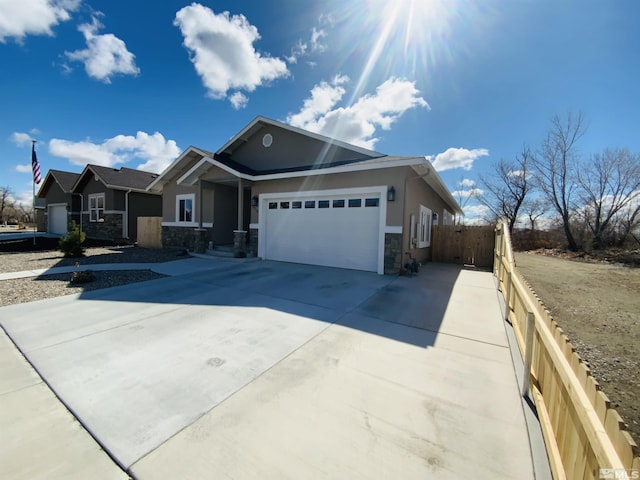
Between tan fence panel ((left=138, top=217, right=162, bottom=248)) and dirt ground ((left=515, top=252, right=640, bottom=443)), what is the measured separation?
17.7 meters

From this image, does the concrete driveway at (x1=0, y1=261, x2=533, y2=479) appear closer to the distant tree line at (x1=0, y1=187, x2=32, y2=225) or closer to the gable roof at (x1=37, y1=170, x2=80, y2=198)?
the gable roof at (x1=37, y1=170, x2=80, y2=198)

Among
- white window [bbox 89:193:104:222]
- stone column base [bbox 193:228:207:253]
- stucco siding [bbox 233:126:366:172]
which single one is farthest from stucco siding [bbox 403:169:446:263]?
white window [bbox 89:193:104:222]

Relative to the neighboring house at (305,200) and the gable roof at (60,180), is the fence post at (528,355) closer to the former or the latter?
the neighboring house at (305,200)

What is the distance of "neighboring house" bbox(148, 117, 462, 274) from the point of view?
8.64 m

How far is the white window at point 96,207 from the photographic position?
2041cm

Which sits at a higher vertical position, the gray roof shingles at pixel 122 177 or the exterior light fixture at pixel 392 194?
→ the gray roof shingles at pixel 122 177

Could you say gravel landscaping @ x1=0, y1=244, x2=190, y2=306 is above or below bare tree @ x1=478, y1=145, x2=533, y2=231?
below

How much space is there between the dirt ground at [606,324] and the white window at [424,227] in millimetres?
4071

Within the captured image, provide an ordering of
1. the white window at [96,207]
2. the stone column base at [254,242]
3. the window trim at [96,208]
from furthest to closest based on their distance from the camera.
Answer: the white window at [96,207] → the window trim at [96,208] → the stone column base at [254,242]

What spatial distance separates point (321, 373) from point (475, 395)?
1636mm

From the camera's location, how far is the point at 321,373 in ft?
9.92

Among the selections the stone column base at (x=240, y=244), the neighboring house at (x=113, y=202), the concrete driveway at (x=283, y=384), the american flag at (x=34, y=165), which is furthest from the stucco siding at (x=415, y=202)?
the american flag at (x=34, y=165)

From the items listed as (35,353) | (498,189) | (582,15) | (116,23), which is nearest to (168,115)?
(116,23)

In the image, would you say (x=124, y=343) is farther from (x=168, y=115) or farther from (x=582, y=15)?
(x=168, y=115)
